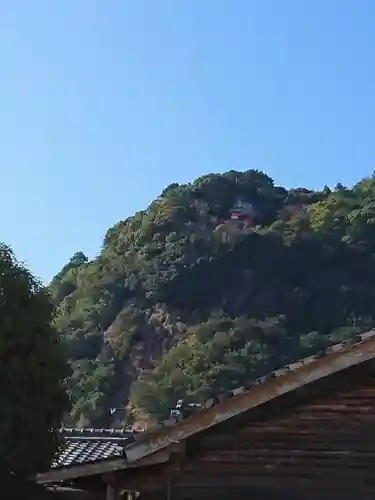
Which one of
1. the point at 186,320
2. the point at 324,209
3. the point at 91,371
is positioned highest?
the point at 324,209

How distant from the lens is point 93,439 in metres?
13.8

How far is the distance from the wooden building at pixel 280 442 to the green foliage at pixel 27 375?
2.12m

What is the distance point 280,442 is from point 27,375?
3.82 metres

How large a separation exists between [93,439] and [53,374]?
10.2 ft

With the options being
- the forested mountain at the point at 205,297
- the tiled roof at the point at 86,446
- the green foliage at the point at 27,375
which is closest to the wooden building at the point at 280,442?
the green foliage at the point at 27,375

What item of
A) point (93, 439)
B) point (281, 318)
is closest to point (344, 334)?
point (281, 318)

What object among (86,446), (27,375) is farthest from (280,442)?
(86,446)

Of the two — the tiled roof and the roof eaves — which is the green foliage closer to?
the tiled roof

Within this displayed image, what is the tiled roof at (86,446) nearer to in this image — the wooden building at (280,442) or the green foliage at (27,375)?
the green foliage at (27,375)

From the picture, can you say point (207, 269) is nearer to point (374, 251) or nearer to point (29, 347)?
point (374, 251)

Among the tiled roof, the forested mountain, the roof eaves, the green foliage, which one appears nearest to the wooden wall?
the roof eaves

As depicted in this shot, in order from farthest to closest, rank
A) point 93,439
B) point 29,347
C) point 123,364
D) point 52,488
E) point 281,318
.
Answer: point 123,364
point 281,318
point 93,439
point 29,347
point 52,488

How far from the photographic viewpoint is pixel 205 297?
52906mm

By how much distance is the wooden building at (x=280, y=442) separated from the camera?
796 cm
